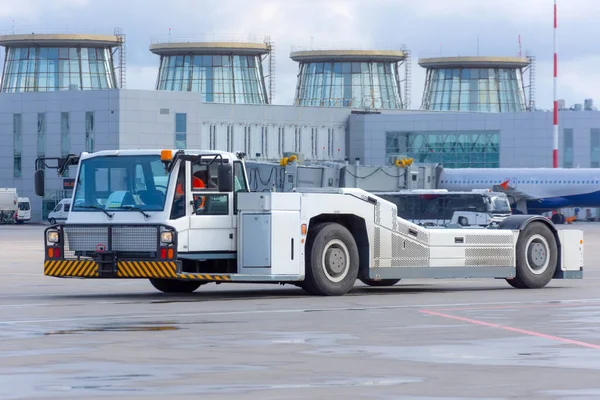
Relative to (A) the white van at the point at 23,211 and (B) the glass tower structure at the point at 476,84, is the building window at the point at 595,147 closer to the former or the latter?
(B) the glass tower structure at the point at 476,84

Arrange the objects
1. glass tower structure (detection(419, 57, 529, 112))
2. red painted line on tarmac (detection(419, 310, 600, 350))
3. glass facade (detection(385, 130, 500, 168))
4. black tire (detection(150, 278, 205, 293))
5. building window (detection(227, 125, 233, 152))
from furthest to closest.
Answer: glass tower structure (detection(419, 57, 529, 112))
glass facade (detection(385, 130, 500, 168))
building window (detection(227, 125, 233, 152))
black tire (detection(150, 278, 205, 293))
red painted line on tarmac (detection(419, 310, 600, 350))

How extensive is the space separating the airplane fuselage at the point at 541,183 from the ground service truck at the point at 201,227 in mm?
76271

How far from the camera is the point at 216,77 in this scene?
15612 centimetres

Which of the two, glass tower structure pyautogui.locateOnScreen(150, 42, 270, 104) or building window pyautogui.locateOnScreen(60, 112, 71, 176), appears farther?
glass tower structure pyautogui.locateOnScreen(150, 42, 270, 104)

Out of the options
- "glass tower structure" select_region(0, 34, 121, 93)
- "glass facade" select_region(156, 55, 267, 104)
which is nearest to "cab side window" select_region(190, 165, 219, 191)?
"glass tower structure" select_region(0, 34, 121, 93)

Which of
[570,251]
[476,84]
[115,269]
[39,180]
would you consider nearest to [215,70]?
[476,84]

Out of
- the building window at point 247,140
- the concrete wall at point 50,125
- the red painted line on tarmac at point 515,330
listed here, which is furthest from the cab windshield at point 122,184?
the building window at point 247,140

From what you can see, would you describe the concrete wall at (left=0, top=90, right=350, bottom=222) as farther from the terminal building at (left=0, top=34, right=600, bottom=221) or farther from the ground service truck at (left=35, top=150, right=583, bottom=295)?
the ground service truck at (left=35, top=150, right=583, bottom=295)

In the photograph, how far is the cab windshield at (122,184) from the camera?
974 inches

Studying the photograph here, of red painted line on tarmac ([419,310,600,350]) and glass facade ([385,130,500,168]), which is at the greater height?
glass facade ([385,130,500,168])

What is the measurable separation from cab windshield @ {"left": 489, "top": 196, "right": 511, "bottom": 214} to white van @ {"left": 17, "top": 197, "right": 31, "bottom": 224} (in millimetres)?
45548

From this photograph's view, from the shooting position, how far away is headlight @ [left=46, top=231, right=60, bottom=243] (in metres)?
25.0

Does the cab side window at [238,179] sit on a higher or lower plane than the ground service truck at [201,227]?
higher

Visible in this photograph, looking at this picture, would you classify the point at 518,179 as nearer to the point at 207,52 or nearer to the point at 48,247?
the point at 207,52
